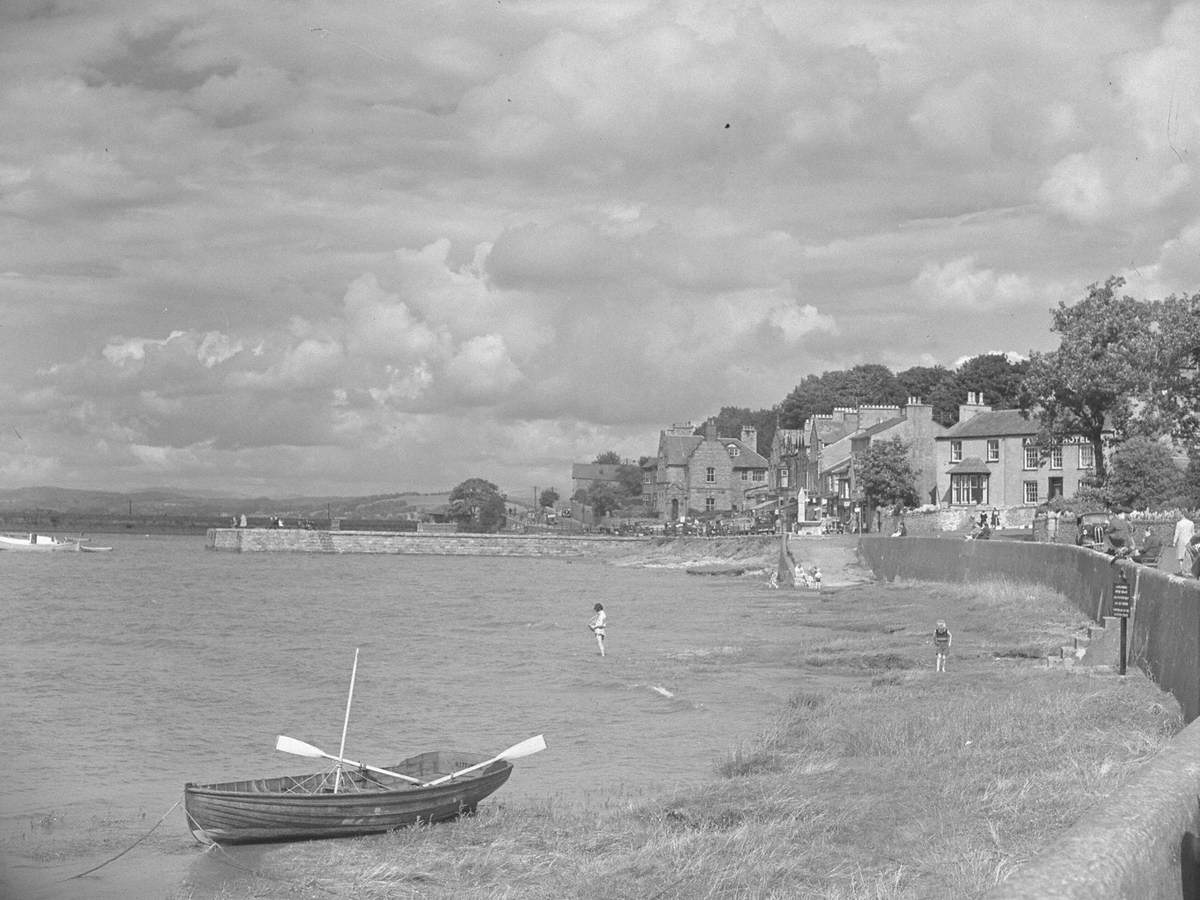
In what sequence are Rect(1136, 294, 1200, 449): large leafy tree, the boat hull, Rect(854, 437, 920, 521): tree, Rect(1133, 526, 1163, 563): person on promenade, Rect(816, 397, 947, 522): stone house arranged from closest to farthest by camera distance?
the boat hull, Rect(1133, 526, 1163, 563): person on promenade, Rect(1136, 294, 1200, 449): large leafy tree, Rect(854, 437, 920, 521): tree, Rect(816, 397, 947, 522): stone house

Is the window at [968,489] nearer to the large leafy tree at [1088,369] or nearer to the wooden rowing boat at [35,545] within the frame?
the large leafy tree at [1088,369]

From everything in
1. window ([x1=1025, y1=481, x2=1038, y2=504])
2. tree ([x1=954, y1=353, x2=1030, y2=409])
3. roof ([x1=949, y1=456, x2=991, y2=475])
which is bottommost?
window ([x1=1025, y1=481, x2=1038, y2=504])

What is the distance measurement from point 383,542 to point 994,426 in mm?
88562

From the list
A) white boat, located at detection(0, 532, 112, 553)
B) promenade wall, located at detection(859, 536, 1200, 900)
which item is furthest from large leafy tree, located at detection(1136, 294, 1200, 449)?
white boat, located at detection(0, 532, 112, 553)

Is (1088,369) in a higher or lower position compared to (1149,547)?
higher

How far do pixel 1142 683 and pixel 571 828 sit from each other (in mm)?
9813

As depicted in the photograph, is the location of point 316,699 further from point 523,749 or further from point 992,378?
point 992,378

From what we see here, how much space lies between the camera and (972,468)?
94.5 m

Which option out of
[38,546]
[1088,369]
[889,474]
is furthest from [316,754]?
[38,546]

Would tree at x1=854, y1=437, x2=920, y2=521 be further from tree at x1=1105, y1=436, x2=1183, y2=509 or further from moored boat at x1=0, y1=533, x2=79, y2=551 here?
moored boat at x1=0, y1=533, x2=79, y2=551

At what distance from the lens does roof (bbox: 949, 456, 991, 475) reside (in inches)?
3708

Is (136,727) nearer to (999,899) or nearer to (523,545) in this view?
(999,899)

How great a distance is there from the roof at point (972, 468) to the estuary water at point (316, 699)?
97.2ft

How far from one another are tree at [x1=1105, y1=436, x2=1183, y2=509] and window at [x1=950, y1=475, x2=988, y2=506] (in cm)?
2530
